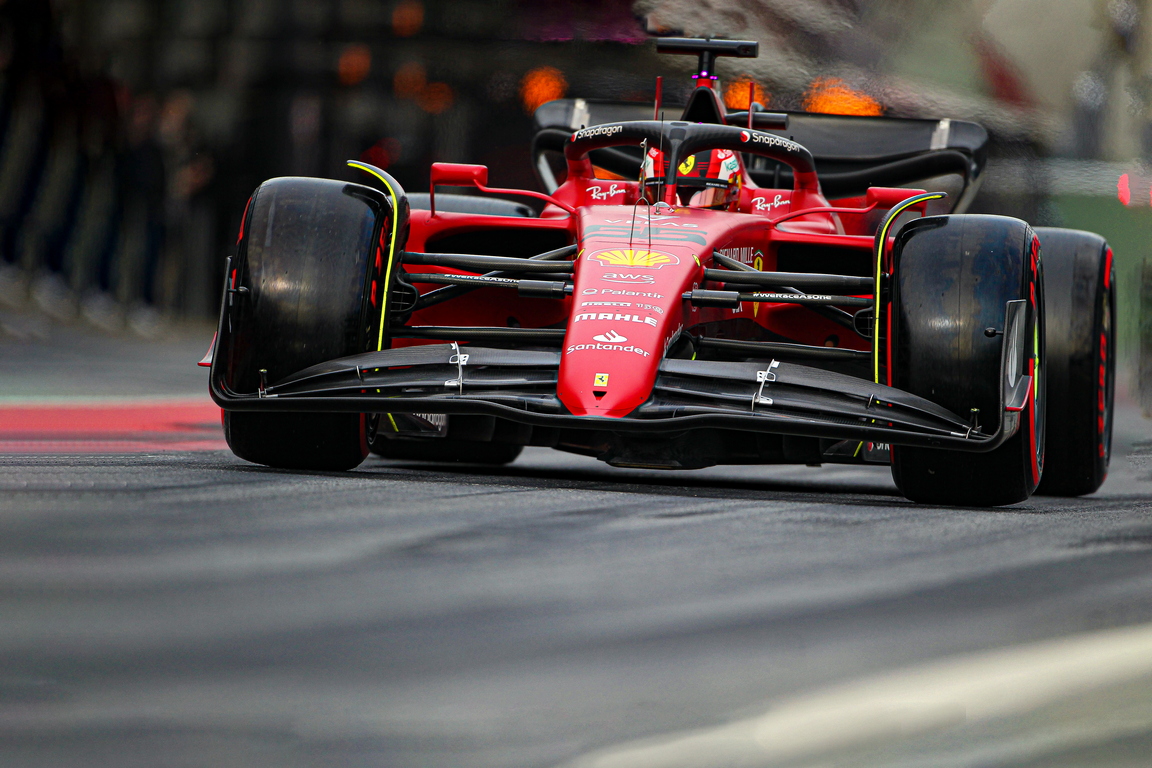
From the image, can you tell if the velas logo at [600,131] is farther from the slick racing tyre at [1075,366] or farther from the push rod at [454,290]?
the slick racing tyre at [1075,366]

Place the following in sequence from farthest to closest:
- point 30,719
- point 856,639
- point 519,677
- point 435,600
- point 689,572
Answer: point 689,572, point 435,600, point 856,639, point 519,677, point 30,719

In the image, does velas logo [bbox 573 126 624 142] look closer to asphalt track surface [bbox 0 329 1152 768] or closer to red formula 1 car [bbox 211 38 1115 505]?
red formula 1 car [bbox 211 38 1115 505]

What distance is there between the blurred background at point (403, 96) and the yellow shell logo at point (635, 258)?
726 centimetres

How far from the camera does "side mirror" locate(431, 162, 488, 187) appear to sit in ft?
15.9

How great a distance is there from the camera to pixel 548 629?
2.25m

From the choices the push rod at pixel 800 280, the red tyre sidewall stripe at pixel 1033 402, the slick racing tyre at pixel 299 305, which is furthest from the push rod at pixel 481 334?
the red tyre sidewall stripe at pixel 1033 402

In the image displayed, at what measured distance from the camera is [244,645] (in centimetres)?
210

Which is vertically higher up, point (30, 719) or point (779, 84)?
point (779, 84)

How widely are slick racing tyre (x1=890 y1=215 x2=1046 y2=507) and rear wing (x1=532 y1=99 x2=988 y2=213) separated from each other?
3.10 metres

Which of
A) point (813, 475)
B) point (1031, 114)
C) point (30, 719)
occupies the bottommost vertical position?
point (813, 475)

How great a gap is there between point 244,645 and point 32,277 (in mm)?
11987

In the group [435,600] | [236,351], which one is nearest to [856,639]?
[435,600]

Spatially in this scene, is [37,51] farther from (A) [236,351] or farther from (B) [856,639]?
(B) [856,639]

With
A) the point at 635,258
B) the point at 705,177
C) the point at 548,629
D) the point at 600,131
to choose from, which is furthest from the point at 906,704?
the point at 705,177
